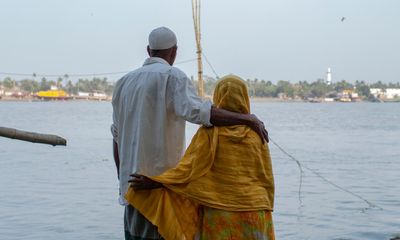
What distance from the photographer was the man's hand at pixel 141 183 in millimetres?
3439

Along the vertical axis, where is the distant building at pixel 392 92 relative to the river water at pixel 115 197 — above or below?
below

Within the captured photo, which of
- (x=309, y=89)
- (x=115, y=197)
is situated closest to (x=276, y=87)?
(x=309, y=89)

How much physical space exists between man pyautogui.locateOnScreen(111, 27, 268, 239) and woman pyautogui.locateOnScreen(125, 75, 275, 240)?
0.07m

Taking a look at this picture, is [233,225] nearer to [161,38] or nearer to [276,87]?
[161,38]

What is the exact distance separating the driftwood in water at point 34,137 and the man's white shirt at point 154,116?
0.97 feet

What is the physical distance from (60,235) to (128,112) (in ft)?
25.0

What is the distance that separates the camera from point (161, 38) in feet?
12.0

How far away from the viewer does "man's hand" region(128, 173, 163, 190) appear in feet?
11.3

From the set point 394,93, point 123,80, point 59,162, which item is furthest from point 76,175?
point 394,93

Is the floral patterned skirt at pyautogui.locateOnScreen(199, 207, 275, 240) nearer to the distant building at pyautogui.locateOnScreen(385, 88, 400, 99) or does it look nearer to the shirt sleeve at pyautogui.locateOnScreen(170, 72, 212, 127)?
the shirt sleeve at pyautogui.locateOnScreen(170, 72, 212, 127)

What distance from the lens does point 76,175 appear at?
2041 centimetres

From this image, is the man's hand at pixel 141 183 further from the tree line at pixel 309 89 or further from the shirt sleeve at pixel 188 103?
the tree line at pixel 309 89

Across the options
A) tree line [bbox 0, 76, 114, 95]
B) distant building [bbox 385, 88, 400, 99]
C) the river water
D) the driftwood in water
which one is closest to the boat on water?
tree line [bbox 0, 76, 114, 95]

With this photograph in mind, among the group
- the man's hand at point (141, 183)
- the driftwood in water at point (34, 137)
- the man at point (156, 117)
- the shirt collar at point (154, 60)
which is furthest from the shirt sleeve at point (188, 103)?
the driftwood in water at point (34, 137)
